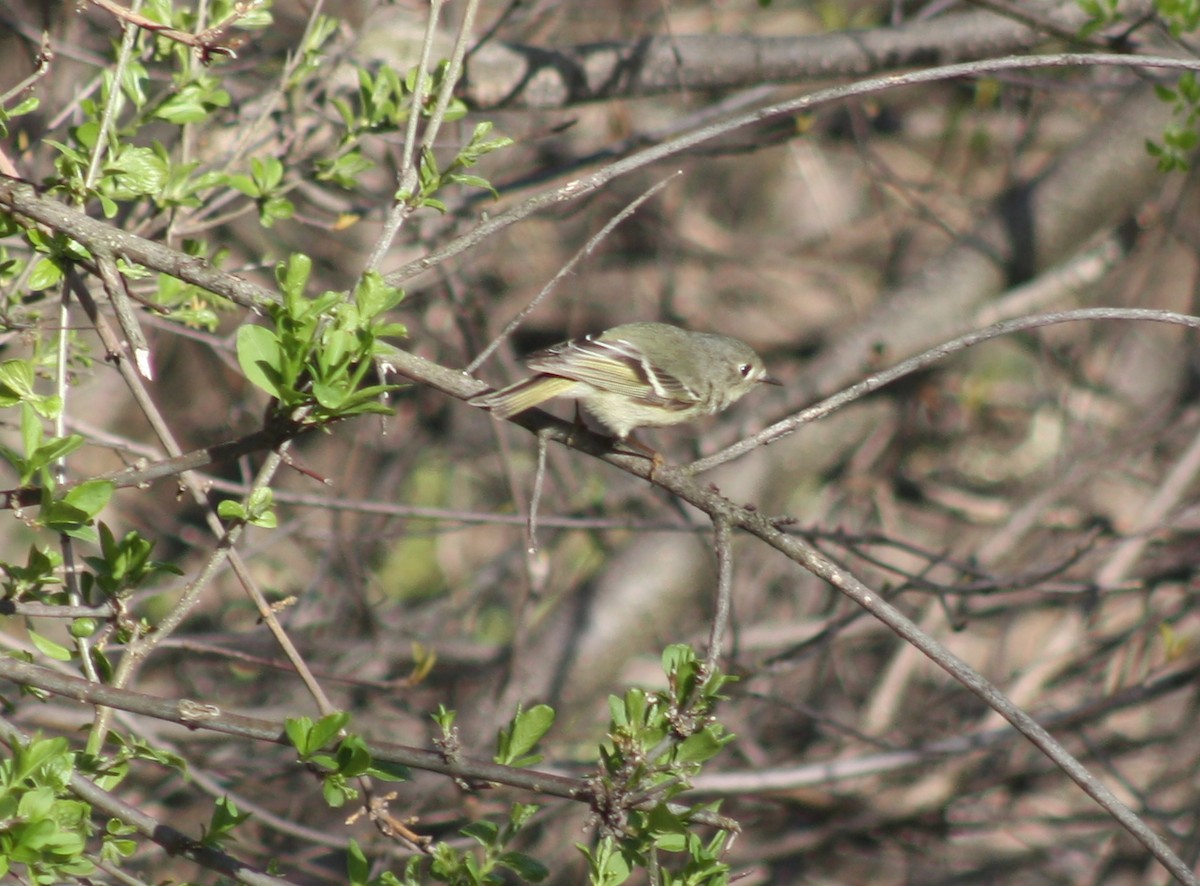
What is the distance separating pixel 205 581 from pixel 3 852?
0.45 m

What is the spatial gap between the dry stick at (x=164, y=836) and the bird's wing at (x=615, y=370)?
5.91ft

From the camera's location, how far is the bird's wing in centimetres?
343

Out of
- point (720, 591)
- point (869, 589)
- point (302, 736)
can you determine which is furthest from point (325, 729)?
point (869, 589)

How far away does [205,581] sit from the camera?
1.81 m

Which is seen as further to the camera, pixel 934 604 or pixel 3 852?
pixel 934 604

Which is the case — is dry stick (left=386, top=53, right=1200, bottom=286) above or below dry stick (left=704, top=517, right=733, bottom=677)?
above

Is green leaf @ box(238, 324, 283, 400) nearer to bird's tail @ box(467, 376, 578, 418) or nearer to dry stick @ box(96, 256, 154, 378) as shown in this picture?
dry stick @ box(96, 256, 154, 378)

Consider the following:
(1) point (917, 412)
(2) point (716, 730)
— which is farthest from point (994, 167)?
(2) point (716, 730)

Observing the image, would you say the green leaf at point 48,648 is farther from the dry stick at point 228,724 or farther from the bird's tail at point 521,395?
the bird's tail at point 521,395

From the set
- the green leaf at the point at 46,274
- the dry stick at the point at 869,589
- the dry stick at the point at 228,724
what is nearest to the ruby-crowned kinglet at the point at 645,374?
the dry stick at the point at 869,589

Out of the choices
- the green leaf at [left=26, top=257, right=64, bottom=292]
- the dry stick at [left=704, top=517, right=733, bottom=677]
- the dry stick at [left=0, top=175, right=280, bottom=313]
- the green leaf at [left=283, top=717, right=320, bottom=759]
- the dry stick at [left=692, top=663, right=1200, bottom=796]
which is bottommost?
the dry stick at [left=692, top=663, right=1200, bottom=796]

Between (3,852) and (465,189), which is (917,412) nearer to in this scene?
(465,189)

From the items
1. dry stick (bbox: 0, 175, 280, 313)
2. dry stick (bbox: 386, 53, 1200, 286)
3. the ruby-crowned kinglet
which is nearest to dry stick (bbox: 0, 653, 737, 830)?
dry stick (bbox: 0, 175, 280, 313)

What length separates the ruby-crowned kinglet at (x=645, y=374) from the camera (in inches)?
136
